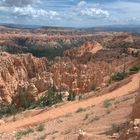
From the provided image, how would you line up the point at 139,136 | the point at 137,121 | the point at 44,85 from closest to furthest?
the point at 139,136, the point at 137,121, the point at 44,85

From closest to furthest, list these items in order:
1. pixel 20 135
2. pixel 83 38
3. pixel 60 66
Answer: pixel 20 135 < pixel 60 66 < pixel 83 38

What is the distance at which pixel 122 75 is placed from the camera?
137 feet

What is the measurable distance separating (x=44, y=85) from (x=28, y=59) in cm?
2869

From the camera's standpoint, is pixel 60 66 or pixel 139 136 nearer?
pixel 139 136

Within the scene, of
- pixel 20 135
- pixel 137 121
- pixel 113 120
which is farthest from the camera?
pixel 20 135

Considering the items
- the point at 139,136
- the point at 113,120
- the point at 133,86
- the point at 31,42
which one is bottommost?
the point at 31,42

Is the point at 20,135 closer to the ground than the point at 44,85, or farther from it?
farther from it

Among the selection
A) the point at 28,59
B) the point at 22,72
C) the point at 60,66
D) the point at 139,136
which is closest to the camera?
the point at 139,136

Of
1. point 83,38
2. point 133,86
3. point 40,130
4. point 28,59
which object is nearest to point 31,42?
point 83,38

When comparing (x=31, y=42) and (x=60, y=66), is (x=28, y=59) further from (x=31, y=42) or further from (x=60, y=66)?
(x=31, y=42)

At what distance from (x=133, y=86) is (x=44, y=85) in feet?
102

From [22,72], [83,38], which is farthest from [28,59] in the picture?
[83,38]

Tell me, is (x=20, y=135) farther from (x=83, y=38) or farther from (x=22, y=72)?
(x=83, y=38)

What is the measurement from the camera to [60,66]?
6969 centimetres
